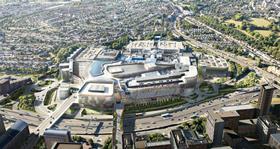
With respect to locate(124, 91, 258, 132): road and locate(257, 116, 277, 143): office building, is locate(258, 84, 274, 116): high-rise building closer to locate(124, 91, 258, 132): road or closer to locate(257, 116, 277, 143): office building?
locate(257, 116, 277, 143): office building

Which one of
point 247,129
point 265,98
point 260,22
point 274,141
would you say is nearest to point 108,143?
point 247,129

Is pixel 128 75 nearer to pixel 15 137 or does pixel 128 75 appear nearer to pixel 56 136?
pixel 56 136

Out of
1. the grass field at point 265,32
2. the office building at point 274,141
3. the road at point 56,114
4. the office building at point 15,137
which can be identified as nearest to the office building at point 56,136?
the office building at point 15,137

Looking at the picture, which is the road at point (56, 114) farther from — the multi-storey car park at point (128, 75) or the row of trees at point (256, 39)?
the row of trees at point (256, 39)

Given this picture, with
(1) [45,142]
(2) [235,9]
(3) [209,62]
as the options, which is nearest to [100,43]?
(3) [209,62]

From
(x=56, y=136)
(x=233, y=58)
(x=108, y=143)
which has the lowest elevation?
(x=108, y=143)
